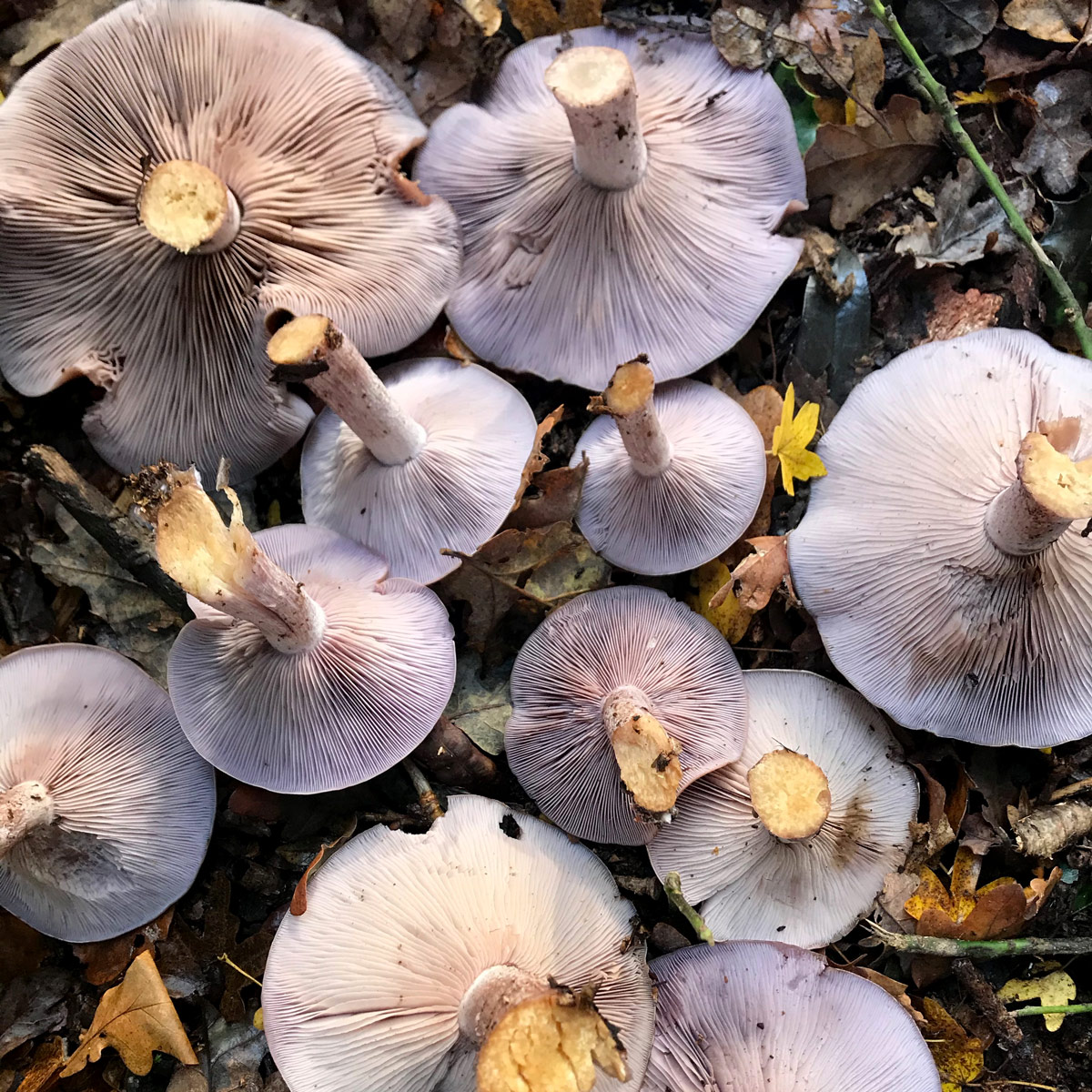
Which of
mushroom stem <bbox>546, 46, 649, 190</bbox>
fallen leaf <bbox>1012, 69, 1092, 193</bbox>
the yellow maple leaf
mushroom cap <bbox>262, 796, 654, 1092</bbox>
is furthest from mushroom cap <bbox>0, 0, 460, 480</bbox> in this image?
fallen leaf <bbox>1012, 69, 1092, 193</bbox>

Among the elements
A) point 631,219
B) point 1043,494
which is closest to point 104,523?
point 631,219

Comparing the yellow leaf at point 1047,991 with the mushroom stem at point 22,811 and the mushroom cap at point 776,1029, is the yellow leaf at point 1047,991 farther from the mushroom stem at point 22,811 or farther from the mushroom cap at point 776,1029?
the mushroom stem at point 22,811

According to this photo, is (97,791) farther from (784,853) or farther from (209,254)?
(784,853)

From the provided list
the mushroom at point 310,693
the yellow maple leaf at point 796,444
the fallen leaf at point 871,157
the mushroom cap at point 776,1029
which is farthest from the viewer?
the fallen leaf at point 871,157

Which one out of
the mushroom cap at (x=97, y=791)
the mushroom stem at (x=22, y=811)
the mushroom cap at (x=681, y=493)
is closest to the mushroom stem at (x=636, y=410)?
the mushroom cap at (x=681, y=493)

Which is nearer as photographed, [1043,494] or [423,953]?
[1043,494]

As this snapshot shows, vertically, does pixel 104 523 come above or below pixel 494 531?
below
